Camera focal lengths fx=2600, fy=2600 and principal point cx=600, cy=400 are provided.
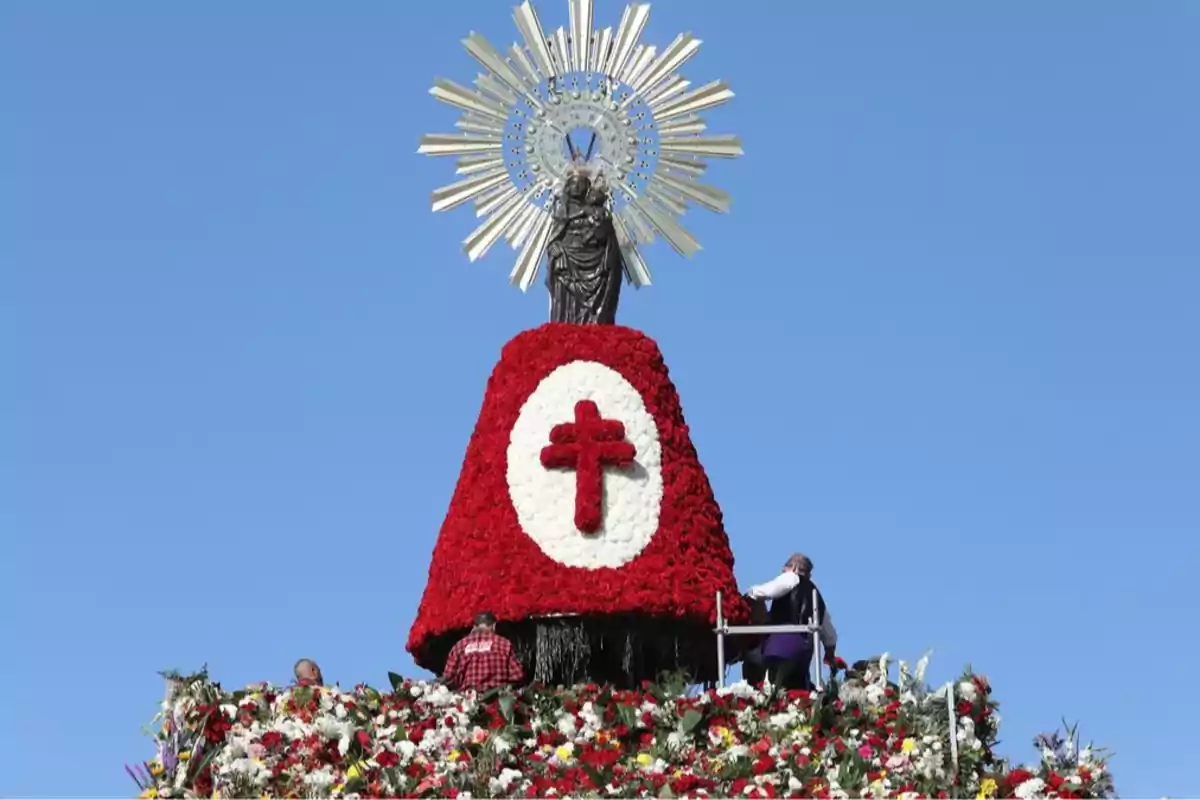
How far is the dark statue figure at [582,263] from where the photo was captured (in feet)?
95.8

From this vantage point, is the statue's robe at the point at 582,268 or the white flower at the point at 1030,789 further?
the statue's robe at the point at 582,268

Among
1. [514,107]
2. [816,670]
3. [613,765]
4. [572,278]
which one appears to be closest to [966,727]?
[816,670]

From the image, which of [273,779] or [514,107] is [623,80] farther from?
[273,779]

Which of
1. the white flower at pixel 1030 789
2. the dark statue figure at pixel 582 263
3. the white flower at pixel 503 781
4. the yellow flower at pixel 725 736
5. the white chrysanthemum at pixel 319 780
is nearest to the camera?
the white flower at pixel 503 781

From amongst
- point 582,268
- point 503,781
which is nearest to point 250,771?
point 503,781

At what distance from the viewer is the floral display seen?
78.5ft

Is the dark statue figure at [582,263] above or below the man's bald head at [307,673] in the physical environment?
above

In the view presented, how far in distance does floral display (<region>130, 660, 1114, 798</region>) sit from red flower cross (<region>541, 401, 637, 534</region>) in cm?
245

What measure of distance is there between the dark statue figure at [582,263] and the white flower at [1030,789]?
7648mm

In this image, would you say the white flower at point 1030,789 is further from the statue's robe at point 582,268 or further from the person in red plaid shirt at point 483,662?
the statue's robe at point 582,268

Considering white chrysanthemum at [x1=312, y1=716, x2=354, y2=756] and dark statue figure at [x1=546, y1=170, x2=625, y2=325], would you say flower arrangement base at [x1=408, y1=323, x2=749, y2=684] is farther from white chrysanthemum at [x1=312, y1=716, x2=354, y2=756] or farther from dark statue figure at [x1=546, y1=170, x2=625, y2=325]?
white chrysanthemum at [x1=312, y1=716, x2=354, y2=756]

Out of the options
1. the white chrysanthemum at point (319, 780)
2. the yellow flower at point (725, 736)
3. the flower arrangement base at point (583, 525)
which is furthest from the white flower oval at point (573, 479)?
the white chrysanthemum at point (319, 780)

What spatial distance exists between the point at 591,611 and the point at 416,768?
11.3 feet

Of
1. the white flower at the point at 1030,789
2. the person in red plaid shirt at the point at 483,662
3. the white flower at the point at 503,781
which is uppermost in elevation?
the person in red plaid shirt at the point at 483,662
